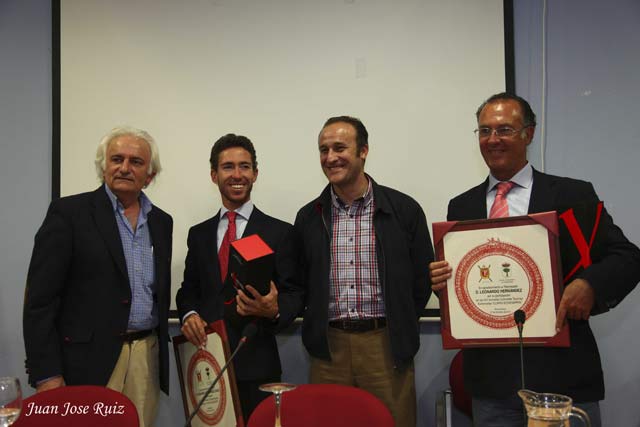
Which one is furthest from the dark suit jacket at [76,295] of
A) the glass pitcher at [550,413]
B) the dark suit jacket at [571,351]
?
the glass pitcher at [550,413]

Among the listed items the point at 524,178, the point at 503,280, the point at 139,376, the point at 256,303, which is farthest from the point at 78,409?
the point at 524,178

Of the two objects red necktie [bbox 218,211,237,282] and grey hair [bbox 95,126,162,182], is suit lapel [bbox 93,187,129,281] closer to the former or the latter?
grey hair [bbox 95,126,162,182]

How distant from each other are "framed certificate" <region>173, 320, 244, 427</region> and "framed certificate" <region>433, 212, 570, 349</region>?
2.94 feet

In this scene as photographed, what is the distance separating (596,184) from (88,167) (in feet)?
9.25

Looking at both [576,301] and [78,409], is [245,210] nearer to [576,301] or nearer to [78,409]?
[78,409]

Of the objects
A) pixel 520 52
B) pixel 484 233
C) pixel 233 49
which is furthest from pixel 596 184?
pixel 233 49

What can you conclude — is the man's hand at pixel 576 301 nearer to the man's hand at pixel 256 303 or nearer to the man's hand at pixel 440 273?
the man's hand at pixel 440 273

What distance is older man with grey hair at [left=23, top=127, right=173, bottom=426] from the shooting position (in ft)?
6.41

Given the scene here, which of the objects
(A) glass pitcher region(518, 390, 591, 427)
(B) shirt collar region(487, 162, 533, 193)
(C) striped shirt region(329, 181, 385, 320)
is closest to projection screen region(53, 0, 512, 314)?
(C) striped shirt region(329, 181, 385, 320)

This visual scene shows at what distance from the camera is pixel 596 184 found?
266 centimetres

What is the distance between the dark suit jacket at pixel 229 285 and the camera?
2207 mm

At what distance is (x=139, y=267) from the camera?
7.07ft

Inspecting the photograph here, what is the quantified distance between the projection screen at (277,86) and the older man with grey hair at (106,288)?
752mm

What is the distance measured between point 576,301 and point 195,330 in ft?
4.71
